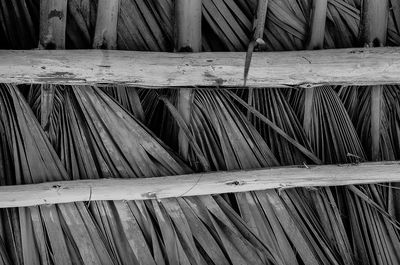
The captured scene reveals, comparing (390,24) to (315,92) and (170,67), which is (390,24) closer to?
(315,92)

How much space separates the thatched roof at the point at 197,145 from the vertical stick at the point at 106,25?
18 millimetres

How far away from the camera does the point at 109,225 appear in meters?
2.33

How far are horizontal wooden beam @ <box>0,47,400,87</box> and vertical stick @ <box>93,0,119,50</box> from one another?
100 mm

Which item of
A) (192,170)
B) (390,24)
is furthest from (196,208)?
(390,24)

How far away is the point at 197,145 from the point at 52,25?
2.66 feet

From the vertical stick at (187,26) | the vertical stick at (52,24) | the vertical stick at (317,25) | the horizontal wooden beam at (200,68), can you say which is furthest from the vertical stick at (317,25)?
the vertical stick at (52,24)

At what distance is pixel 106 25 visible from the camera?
2178 mm

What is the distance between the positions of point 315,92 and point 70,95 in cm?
113

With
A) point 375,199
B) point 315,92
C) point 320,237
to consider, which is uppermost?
point 315,92

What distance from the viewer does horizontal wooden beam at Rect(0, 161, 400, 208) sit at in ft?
7.22

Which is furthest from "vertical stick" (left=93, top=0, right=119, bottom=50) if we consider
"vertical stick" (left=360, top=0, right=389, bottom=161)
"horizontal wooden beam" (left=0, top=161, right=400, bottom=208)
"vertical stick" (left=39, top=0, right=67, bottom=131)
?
"vertical stick" (left=360, top=0, right=389, bottom=161)

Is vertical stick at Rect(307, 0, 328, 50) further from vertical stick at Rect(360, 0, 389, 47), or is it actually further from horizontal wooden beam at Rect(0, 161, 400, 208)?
horizontal wooden beam at Rect(0, 161, 400, 208)

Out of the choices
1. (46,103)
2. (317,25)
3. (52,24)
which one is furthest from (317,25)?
(46,103)

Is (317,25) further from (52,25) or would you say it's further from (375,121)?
(52,25)
